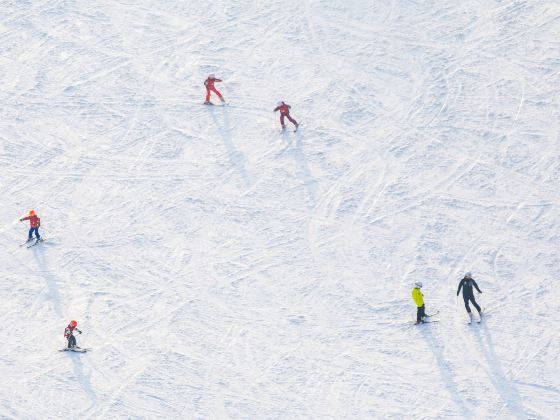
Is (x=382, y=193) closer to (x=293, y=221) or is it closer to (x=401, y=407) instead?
(x=293, y=221)

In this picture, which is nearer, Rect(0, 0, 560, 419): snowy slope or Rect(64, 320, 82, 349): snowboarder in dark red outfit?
Rect(0, 0, 560, 419): snowy slope

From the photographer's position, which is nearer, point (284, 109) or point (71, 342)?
point (71, 342)

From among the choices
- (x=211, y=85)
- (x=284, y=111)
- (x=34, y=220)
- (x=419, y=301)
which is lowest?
(x=419, y=301)

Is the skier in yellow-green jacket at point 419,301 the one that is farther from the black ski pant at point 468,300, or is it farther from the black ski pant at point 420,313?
the black ski pant at point 468,300

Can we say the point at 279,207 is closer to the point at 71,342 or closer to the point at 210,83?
the point at 210,83

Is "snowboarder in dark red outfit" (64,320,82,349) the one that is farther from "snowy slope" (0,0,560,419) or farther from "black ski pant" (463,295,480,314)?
"black ski pant" (463,295,480,314)

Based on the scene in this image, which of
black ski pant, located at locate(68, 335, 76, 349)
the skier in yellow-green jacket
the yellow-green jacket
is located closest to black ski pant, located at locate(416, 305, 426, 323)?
the skier in yellow-green jacket

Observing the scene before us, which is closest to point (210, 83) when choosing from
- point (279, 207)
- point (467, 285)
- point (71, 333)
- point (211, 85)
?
point (211, 85)

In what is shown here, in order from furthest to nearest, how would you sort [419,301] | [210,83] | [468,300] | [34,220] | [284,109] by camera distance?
1. [210,83]
2. [284,109]
3. [34,220]
4. [468,300]
5. [419,301]
